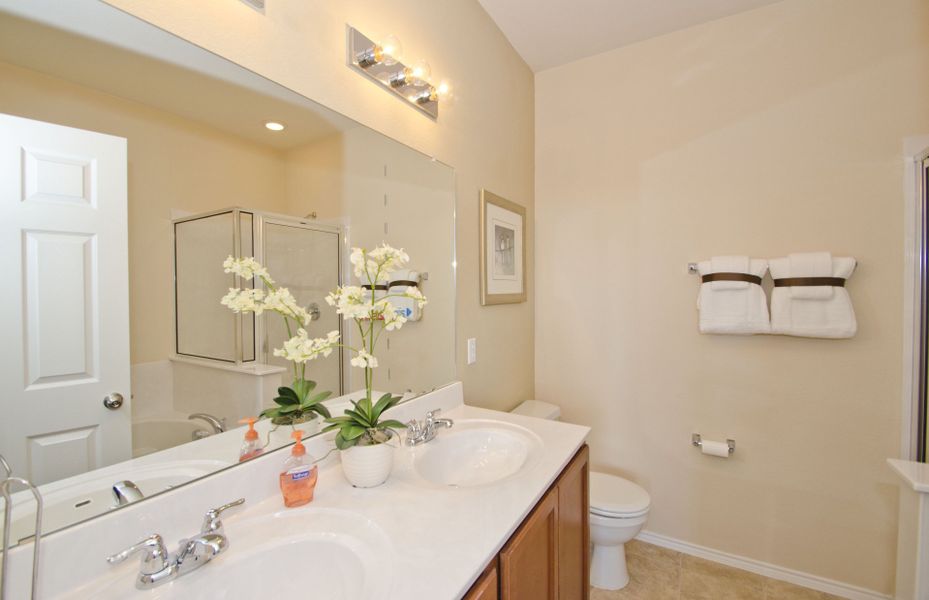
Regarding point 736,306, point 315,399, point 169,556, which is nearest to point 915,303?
point 736,306

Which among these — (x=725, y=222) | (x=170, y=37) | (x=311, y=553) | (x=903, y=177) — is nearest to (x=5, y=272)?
(x=170, y=37)

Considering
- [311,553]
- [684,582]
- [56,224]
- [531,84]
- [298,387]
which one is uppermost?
[531,84]

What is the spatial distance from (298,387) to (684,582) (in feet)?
6.62

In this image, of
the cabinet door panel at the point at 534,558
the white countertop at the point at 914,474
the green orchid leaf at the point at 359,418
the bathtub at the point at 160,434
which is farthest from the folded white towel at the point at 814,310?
the bathtub at the point at 160,434

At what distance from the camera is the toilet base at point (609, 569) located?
1.81 meters

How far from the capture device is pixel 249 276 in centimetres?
89

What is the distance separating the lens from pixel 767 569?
1869mm

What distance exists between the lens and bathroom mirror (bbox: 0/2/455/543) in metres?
0.60

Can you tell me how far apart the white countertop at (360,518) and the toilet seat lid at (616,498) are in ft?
2.66

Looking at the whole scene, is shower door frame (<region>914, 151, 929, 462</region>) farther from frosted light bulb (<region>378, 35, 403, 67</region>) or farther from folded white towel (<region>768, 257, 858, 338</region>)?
frosted light bulb (<region>378, 35, 403, 67</region>)

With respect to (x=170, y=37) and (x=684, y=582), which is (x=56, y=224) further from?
(x=684, y=582)

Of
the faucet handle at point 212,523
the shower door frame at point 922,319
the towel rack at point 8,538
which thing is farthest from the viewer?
the shower door frame at point 922,319

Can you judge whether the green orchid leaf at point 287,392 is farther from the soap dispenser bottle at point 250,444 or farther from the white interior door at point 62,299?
the white interior door at point 62,299

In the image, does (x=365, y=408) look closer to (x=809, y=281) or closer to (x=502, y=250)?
(x=502, y=250)
